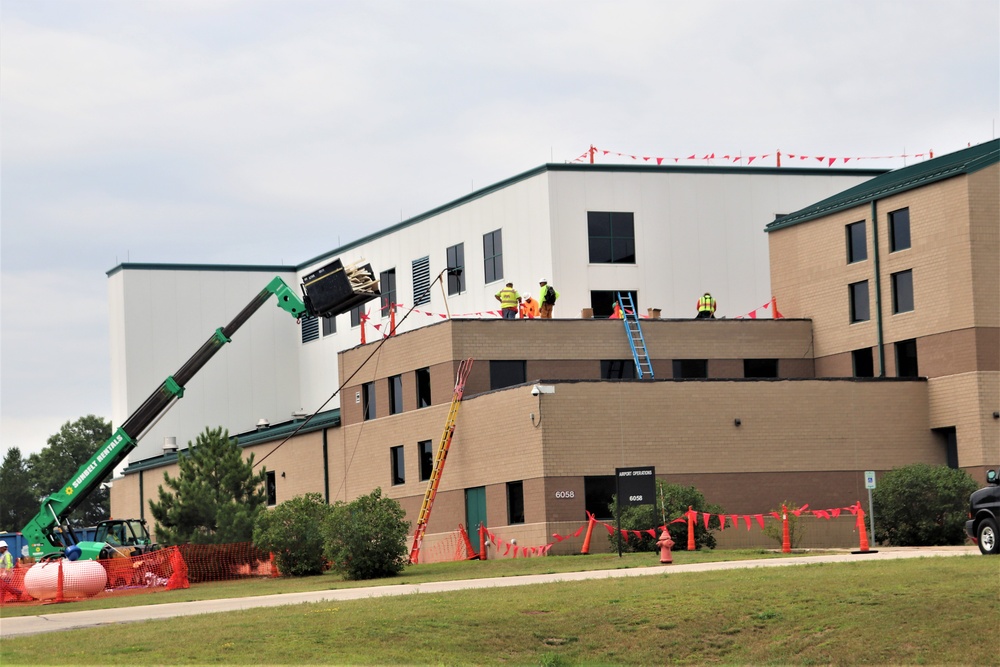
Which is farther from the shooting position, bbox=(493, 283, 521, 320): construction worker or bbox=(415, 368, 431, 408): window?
bbox=(493, 283, 521, 320): construction worker

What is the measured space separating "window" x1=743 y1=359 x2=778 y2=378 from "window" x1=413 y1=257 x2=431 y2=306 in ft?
51.3

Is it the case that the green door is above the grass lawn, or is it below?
above

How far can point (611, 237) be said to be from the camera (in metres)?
58.7

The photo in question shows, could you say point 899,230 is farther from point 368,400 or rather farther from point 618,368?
point 368,400

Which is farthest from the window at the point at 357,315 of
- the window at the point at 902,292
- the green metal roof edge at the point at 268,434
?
the window at the point at 902,292

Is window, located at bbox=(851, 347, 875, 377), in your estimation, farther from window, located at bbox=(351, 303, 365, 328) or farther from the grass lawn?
the grass lawn

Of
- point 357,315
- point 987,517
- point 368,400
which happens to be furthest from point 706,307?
point 987,517

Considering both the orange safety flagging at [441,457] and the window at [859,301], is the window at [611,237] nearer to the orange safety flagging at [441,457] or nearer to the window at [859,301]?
the window at [859,301]

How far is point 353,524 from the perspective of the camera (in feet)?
126

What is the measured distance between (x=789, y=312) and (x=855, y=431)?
317 inches

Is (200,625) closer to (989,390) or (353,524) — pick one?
(353,524)

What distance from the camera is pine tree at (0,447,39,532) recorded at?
111 metres

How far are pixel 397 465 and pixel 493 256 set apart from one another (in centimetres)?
1026

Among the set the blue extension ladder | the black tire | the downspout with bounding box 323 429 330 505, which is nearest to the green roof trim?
the blue extension ladder
